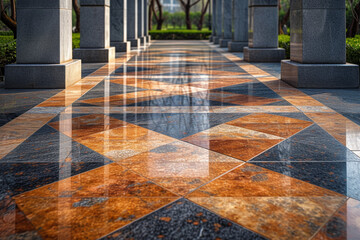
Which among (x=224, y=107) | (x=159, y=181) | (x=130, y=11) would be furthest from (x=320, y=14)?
(x=130, y=11)

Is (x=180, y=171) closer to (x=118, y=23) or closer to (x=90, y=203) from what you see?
(x=90, y=203)

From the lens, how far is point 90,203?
8.68 ft

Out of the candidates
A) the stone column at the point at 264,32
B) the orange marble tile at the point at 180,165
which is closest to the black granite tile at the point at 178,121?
the orange marble tile at the point at 180,165

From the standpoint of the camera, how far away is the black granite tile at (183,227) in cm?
221

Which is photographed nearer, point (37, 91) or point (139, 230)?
point (139, 230)

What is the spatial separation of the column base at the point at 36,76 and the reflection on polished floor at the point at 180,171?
171cm

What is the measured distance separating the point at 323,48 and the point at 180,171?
236 inches

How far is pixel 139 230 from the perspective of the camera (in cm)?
228

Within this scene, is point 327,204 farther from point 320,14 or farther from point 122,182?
point 320,14

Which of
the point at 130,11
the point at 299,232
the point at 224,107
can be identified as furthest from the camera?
the point at 130,11

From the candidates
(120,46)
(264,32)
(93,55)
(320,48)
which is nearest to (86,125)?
(320,48)

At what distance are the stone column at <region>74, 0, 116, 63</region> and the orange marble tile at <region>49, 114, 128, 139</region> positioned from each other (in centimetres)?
897

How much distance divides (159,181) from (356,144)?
2235 mm

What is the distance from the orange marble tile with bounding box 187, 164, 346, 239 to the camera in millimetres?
2322
